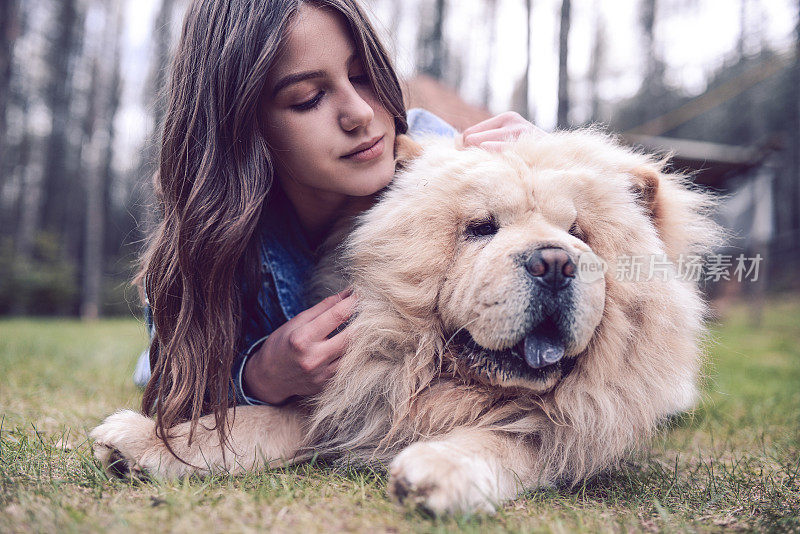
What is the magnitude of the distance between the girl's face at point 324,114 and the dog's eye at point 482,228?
369 mm

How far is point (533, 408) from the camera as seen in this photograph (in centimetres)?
140

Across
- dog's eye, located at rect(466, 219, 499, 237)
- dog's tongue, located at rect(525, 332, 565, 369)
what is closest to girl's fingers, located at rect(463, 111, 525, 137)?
dog's eye, located at rect(466, 219, 499, 237)

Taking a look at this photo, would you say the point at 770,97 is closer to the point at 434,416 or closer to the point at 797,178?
the point at 797,178

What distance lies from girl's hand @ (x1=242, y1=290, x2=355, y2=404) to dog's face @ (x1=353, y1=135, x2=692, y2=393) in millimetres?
153

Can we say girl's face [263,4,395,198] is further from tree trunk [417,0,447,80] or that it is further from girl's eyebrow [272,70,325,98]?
tree trunk [417,0,447,80]

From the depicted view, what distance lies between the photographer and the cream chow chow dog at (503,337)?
1.31 m

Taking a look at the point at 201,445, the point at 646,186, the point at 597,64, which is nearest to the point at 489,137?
the point at 646,186

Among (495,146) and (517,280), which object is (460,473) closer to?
(517,280)

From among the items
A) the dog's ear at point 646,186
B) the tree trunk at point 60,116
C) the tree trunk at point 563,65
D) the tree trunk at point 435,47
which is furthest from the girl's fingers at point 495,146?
the tree trunk at point 60,116

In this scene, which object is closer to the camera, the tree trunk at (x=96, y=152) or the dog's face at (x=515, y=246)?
the dog's face at (x=515, y=246)

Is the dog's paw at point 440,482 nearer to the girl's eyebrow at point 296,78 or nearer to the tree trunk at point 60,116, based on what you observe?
the girl's eyebrow at point 296,78

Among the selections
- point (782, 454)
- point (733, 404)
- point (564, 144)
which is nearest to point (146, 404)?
point (564, 144)

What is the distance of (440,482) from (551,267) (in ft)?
1.74

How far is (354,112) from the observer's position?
5.30 ft
